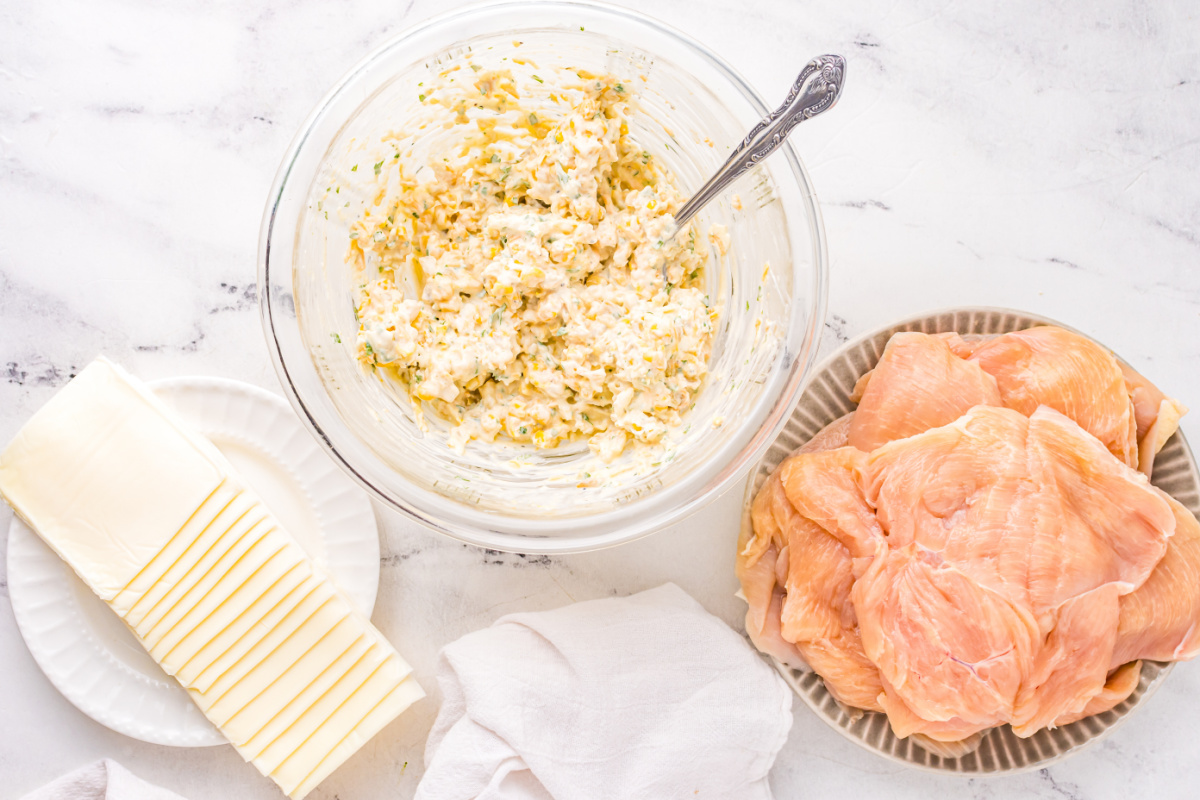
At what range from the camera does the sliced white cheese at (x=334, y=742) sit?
1631mm

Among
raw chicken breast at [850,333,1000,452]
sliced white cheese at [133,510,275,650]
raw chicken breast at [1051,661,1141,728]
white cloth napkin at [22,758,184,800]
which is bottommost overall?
white cloth napkin at [22,758,184,800]

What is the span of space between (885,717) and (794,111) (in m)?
1.19

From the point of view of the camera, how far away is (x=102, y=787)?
170 centimetres

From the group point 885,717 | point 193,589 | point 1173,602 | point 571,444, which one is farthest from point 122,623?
point 1173,602

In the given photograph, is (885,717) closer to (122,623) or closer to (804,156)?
(804,156)

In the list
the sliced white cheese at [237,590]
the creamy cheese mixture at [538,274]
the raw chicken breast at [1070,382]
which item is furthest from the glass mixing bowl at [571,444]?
the raw chicken breast at [1070,382]

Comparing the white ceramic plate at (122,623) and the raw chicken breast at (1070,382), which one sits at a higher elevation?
the raw chicken breast at (1070,382)

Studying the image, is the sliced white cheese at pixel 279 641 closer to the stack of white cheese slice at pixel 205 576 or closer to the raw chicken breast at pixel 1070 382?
the stack of white cheese slice at pixel 205 576

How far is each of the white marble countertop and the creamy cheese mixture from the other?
1.27 feet

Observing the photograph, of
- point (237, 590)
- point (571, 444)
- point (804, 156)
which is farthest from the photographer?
point (804, 156)

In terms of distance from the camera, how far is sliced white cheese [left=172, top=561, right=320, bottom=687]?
1.61 meters

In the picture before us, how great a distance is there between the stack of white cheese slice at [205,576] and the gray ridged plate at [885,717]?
2.77ft

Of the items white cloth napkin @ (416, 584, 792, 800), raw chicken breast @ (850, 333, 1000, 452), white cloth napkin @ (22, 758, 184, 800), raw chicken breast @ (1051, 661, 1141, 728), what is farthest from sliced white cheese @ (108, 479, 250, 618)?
raw chicken breast @ (1051, 661, 1141, 728)

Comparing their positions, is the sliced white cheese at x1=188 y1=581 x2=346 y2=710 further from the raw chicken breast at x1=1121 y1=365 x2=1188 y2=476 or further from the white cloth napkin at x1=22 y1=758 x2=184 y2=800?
the raw chicken breast at x1=1121 y1=365 x2=1188 y2=476
